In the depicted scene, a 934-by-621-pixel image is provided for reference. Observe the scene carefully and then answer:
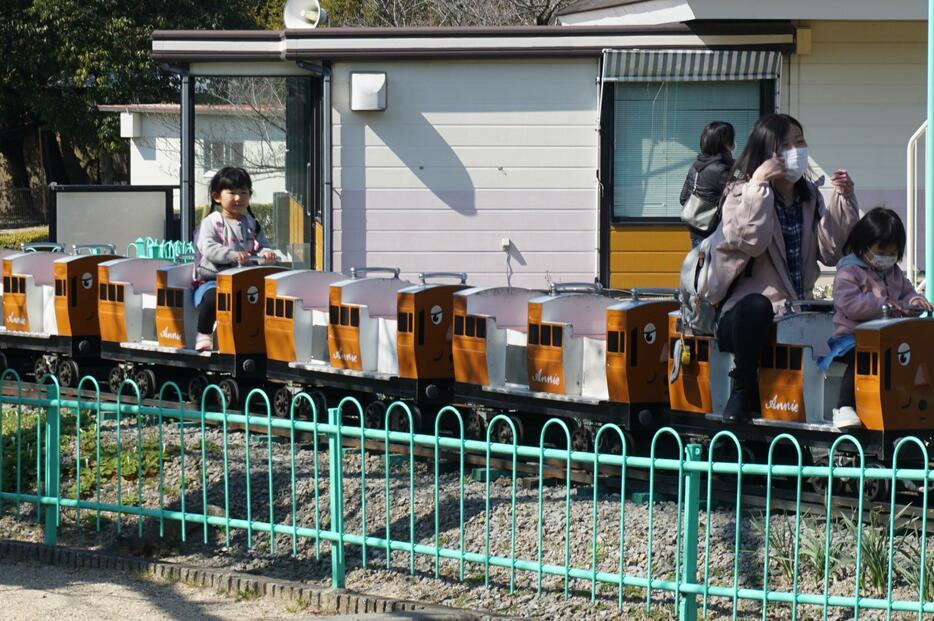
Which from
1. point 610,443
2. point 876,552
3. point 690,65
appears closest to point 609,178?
point 690,65

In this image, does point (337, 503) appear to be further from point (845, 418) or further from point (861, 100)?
point (861, 100)

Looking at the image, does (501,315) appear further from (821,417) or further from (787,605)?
(787,605)

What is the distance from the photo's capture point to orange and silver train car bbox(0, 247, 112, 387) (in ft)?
41.5

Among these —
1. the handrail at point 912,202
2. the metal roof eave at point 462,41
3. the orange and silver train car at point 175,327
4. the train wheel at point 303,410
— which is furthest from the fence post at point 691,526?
the metal roof eave at point 462,41

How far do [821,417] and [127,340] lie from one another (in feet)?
20.0

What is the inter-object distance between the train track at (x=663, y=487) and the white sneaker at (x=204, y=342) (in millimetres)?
1281

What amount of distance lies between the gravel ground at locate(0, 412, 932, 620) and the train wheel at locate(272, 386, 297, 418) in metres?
1.28

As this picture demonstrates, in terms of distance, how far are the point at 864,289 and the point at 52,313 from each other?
24.0 ft

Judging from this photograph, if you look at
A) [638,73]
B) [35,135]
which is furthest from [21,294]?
[35,135]

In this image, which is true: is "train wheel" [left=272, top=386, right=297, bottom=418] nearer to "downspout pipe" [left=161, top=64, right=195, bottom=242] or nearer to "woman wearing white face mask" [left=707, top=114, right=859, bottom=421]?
"woman wearing white face mask" [left=707, top=114, right=859, bottom=421]

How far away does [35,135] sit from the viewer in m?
52.2

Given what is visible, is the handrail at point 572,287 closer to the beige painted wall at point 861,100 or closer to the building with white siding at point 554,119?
the building with white siding at point 554,119

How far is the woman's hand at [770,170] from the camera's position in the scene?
8.18 metres

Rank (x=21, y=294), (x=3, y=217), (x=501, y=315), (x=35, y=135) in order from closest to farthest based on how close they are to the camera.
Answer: (x=501, y=315) < (x=21, y=294) < (x=3, y=217) < (x=35, y=135)
